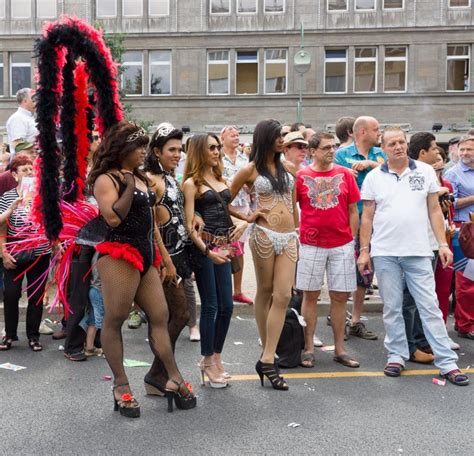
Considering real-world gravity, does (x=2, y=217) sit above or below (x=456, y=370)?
above

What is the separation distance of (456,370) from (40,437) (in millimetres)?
3175

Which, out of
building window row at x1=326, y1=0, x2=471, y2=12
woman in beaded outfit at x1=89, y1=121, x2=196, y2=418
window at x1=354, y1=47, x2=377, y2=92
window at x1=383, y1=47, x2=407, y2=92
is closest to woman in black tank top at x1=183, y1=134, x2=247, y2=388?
woman in beaded outfit at x1=89, y1=121, x2=196, y2=418

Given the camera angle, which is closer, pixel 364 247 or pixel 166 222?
pixel 166 222

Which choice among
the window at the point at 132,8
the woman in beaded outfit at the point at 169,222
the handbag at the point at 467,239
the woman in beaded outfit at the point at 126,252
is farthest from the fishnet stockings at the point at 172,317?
the window at the point at 132,8

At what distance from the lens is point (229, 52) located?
3098 cm

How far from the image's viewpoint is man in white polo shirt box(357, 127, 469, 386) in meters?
5.43

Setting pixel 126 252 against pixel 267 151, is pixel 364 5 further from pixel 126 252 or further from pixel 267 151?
pixel 126 252

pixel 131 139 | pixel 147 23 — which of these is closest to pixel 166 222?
pixel 131 139

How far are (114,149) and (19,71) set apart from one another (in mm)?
30444

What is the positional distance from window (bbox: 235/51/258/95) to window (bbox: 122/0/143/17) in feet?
17.1

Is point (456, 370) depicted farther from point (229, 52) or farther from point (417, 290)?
point (229, 52)

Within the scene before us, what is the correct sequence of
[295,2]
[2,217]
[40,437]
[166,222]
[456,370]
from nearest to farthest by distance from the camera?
[40,437] → [166,222] → [456,370] → [2,217] → [295,2]

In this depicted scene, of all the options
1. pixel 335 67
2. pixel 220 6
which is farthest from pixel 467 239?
pixel 220 6

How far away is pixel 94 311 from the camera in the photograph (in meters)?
6.06
